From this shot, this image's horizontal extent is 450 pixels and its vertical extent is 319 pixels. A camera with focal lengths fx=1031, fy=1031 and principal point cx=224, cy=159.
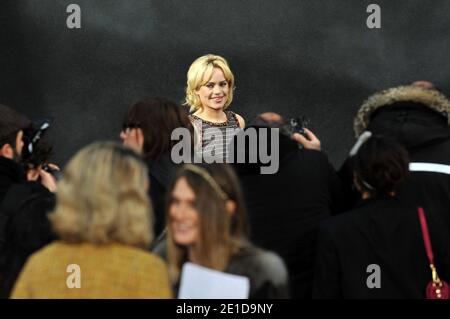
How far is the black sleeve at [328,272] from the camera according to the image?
12.6ft

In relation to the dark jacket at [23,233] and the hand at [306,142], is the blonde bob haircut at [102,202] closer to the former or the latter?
the dark jacket at [23,233]

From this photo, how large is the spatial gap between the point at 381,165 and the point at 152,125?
3.19 ft

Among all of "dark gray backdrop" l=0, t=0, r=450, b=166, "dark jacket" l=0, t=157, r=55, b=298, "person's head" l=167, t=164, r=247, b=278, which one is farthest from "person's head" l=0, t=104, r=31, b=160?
"dark gray backdrop" l=0, t=0, r=450, b=166

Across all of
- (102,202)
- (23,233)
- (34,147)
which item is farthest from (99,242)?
(34,147)

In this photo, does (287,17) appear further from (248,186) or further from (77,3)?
(248,186)

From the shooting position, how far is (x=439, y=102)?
428 cm

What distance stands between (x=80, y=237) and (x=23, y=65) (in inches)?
180

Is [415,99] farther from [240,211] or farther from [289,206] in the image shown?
[240,211]

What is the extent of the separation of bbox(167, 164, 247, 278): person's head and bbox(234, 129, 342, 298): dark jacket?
2.04ft

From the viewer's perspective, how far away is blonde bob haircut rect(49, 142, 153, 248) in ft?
9.90

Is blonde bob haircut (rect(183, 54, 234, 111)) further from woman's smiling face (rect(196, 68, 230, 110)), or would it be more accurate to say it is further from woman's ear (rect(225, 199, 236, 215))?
woman's ear (rect(225, 199, 236, 215))

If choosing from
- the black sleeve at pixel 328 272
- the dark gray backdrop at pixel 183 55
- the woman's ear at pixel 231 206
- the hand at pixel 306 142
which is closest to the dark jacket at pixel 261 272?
the woman's ear at pixel 231 206
